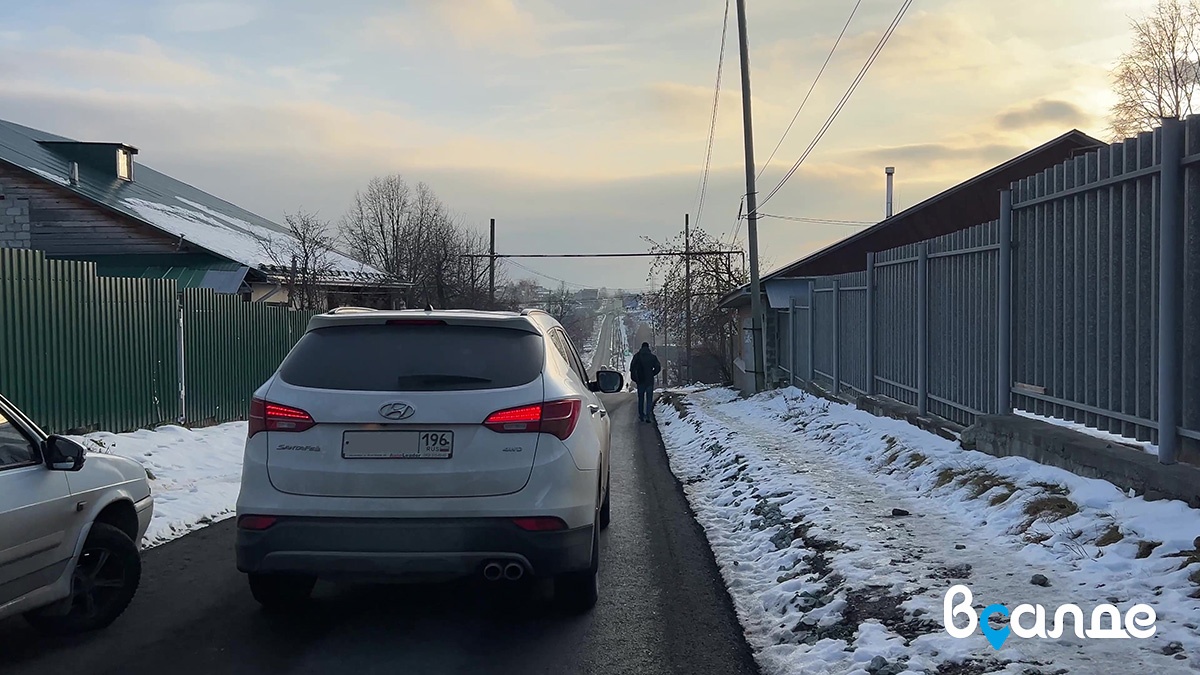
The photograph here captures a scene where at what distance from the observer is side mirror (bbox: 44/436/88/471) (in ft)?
16.2

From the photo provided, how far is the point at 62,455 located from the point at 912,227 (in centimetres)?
2786

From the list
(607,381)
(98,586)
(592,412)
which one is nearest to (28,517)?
(98,586)

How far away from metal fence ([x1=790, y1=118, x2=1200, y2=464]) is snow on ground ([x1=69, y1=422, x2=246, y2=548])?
279 inches

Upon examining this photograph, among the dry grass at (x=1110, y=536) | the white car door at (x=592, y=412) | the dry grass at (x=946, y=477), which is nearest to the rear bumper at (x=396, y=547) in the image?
the white car door at (x=592, y=412)

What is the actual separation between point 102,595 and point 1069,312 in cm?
672

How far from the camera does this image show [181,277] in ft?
80.2

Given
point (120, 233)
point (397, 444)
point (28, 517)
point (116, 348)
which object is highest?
point (120, 233)

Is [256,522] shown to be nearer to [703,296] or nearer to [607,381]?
[607,381]

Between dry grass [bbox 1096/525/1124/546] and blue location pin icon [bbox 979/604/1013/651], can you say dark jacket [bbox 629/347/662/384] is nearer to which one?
dry grass [bbox 1096/525/1124/546]

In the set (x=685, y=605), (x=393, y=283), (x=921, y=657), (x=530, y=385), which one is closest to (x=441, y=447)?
(x=530, y=385)

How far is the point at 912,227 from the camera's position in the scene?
Answer: 29.6 meters

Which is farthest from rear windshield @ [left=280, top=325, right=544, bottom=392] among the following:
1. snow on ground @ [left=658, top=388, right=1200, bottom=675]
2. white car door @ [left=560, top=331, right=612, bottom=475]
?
snow on ground @ [left=658, top=388, right=1200, bottom=675]

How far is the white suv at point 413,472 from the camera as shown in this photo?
15.7 feet

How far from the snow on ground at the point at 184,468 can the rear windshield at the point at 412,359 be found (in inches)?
131
